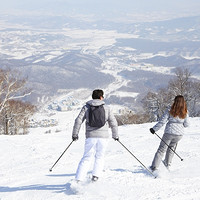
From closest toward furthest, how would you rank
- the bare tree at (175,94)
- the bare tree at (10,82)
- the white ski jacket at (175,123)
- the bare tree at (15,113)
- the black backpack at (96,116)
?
the black backpack at (96,116) < the white ski jacket at (175,123) < the bare tree at (10,82) < the bare tree at (15,113) < the bare tree at (175,94)

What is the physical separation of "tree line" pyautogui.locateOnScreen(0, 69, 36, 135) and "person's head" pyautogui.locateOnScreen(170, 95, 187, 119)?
15780 mm

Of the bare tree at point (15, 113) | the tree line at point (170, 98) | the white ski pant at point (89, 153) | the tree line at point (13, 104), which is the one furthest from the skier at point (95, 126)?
the tree line at point (170, 98)

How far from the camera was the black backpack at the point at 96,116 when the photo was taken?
15.6ft

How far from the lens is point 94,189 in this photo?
493 cm

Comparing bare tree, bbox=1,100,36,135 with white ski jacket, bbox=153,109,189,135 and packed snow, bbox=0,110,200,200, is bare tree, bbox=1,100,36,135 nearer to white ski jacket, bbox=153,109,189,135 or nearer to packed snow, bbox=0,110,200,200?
packed snow, bbox=0,110,200,200

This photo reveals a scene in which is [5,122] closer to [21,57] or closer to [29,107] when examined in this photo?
[29,107]

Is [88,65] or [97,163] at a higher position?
[97,163]

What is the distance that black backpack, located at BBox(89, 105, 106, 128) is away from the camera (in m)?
4.75

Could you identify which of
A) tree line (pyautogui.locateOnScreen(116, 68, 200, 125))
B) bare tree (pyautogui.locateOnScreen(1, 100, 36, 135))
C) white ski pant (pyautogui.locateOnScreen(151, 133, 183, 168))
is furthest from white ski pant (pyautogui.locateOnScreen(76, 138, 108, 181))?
tree line (pyautogui.locateOnScreen(116, 68, 200, 125))

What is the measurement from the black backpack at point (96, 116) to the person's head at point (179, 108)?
1513 millimetres

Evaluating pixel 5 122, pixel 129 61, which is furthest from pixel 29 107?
pixel 129 61

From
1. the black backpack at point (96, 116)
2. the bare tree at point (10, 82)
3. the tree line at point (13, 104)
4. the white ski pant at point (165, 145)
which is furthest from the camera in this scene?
the tree line at point (13, 104)

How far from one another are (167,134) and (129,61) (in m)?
188

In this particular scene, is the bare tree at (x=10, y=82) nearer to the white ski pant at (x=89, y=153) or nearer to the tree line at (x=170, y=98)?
the tree line at (x=170, y=98)
